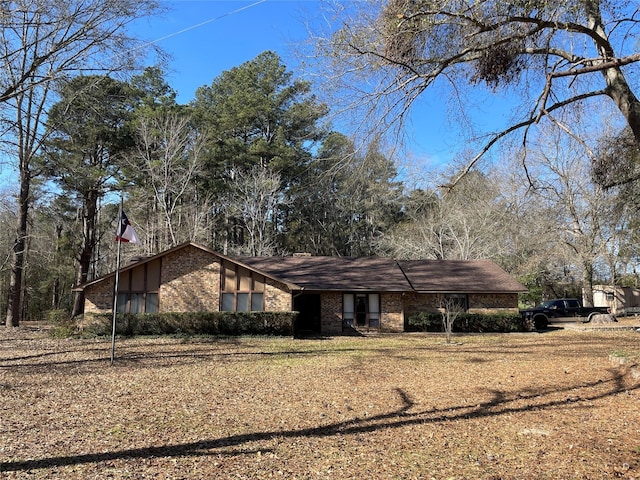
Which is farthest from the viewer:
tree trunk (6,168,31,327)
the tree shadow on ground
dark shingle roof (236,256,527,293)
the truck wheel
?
the truck wheel

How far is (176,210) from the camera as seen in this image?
30.4 m

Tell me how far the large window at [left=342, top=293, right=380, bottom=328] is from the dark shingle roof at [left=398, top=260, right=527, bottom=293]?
7.36 feet

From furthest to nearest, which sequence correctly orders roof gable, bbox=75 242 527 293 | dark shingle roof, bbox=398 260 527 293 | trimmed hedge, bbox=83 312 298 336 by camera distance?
dark shingle roof, bbox=398 260 527 293 < roof gable, bbox=75 242 527 293 < trimmed hedge, bbox=83 312 298 336

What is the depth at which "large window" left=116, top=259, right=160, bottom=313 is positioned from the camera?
19.7 m

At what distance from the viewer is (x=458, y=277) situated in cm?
2402

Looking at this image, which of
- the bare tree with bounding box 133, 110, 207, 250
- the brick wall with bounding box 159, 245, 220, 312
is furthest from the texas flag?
the bare tree with bounding box 133, 110, 207, 250

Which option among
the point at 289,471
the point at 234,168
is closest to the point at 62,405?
the point at 289,471

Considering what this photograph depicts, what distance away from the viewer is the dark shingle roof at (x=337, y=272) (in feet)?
71.1

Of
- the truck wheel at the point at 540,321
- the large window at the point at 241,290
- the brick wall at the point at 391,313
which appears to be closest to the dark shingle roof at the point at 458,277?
the brick wall at the point at 391,313

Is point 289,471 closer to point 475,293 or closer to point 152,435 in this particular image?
point 152,435

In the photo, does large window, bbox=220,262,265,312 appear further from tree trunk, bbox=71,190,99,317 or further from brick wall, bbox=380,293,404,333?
tree trunk, bbox=71,190,99,317

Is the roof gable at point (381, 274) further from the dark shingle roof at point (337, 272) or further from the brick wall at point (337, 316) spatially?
the brick wall at point (337, 316)

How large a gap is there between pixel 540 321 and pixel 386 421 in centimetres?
1999

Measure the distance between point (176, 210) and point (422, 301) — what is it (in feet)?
56.6
